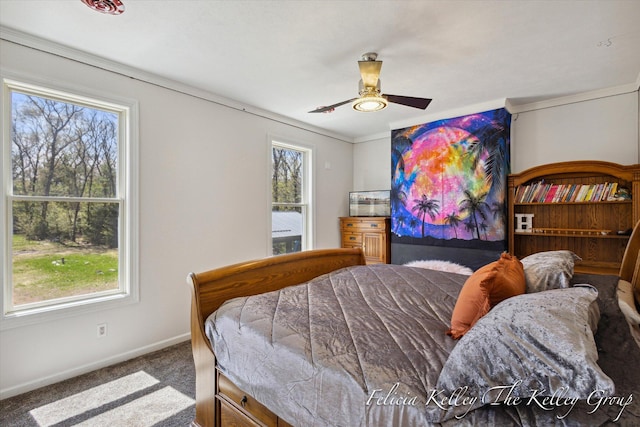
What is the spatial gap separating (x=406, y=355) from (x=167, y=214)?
2.83m

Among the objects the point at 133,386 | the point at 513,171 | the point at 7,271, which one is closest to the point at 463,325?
the point at 133,386

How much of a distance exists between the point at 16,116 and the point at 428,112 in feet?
14.2

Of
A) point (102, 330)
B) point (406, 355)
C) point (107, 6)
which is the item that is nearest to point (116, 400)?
point (102, 330)

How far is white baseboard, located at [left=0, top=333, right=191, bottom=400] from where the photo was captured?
225 cm

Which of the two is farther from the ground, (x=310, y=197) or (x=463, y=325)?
(x=310, y=197)

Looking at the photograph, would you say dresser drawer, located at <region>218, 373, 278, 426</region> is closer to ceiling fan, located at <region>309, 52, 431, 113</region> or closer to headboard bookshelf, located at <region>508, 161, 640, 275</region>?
ceiling fan, located at <region>309, 52, 431, 113</region>

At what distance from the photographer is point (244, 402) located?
1424mm

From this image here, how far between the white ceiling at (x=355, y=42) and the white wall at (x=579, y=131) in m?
0.22

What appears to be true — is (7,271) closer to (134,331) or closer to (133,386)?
(134,331)

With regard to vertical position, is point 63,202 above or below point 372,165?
below

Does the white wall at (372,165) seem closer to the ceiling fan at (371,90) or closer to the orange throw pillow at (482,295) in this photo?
the ceiling fan at (371,90)

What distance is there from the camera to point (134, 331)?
9.42 ft

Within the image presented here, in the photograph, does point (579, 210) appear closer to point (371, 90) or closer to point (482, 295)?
point (371, 90)

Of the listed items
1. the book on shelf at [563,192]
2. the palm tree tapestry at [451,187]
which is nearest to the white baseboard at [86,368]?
the palm tree tapestry at [451,187]
